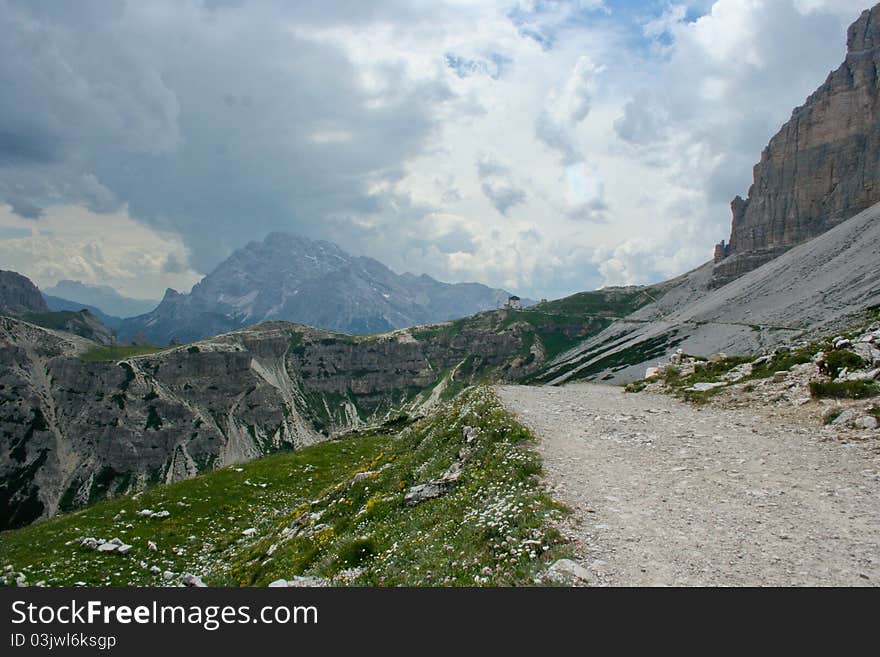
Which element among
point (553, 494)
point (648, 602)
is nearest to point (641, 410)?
point (553, 494)

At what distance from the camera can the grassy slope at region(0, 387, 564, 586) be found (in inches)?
439

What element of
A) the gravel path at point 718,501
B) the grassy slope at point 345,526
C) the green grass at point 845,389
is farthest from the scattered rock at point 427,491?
the green grass at point 845,389

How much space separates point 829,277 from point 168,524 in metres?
186

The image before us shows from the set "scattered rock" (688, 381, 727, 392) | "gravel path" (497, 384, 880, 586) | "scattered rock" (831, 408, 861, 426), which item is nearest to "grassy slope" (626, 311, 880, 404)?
"scattered rock" (688, 381, 727, 392)

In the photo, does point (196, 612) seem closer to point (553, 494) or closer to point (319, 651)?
point (319, 651)

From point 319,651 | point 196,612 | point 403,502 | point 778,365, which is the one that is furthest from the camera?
point 778,365

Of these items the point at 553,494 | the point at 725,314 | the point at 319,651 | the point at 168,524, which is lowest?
the point at 168,524

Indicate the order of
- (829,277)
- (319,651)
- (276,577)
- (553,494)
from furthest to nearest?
(829,277) → (276,577) → (553,494) → (319,651)

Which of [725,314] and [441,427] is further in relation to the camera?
[725,314]

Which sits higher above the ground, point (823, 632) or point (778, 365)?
point (778, 365)

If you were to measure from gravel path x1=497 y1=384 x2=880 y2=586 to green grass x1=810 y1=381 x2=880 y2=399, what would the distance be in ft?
8.21

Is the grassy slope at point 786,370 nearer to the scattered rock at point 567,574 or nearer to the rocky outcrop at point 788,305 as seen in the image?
the scattered rock at point 567,574

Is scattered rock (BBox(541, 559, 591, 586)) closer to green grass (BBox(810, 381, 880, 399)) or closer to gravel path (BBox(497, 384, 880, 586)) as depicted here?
gravel path (BBox(497, 384, 880, 586))

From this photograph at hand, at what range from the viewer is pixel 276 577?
15578 mm
